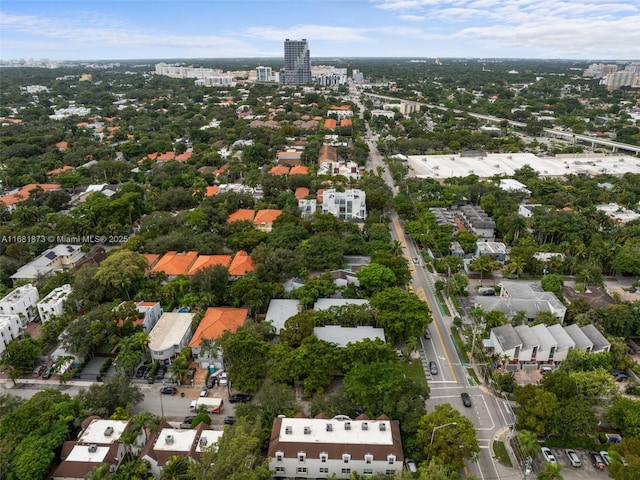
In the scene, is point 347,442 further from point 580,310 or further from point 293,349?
point 580,310

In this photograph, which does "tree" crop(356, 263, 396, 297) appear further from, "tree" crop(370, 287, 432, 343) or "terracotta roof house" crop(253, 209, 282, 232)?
"terracotta roof house" crop(253, 209, 282, 232)

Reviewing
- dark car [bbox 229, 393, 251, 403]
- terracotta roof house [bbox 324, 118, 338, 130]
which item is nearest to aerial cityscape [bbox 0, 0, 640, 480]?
dark car [bbox 229, 393, 251, 403]

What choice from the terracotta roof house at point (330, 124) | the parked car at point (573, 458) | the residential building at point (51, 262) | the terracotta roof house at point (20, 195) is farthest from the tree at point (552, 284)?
the terracotta roof house at point (330, 124)

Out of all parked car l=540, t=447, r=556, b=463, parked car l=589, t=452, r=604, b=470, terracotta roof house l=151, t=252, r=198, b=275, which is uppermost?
terracotta roof house l=151, t=252, r=198, b=275

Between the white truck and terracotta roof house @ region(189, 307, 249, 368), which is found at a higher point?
terracotta roof house @ region(189, 307, 249, 368)

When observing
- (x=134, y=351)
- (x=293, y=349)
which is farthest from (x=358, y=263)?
(x=134, y=351)
